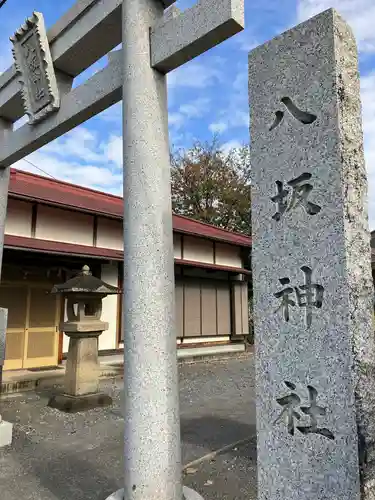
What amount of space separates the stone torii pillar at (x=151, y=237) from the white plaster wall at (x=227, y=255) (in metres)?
11.1

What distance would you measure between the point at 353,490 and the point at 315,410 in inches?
13.6

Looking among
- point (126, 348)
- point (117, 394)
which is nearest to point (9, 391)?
point (117, 394)

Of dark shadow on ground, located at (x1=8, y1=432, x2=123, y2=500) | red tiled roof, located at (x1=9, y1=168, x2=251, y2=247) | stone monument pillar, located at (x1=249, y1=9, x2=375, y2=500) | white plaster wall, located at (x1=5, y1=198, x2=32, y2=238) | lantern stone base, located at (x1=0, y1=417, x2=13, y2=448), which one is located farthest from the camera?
red tiled roof, located at (x1=9, y1=168, x2=251, y2=247)

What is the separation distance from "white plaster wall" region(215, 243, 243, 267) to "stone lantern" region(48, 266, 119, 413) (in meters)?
7.00

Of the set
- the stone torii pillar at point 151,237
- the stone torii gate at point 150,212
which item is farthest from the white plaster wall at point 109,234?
the stone torii pillar at point 151,237

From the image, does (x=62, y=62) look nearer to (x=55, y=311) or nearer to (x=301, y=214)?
(x=301, y=214)

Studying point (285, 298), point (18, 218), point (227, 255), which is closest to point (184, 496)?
point (285, 298)

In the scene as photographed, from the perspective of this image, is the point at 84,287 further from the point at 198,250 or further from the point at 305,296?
the point at 198,250

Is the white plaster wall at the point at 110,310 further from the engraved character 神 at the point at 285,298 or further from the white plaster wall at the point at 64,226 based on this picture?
the engraved character 神 at the point at 285,298

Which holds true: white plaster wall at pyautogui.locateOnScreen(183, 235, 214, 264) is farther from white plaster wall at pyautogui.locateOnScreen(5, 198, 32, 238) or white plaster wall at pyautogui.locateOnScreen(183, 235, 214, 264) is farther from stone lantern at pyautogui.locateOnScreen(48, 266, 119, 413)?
stone lantern at pyautogui.locateOnScreen(48, 266, 119, 413)

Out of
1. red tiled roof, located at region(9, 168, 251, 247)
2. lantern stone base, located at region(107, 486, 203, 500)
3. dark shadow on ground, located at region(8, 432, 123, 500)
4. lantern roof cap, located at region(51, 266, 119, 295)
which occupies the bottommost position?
dark shadow on ground, located at region(8, 432, 123, 500)

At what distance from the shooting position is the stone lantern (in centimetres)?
697

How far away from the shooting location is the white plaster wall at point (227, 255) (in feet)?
46.6

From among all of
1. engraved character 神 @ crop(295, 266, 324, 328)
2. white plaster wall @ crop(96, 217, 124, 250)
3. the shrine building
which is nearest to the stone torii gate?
engraved character 神 @ crop(295, 266, 324, 328)
